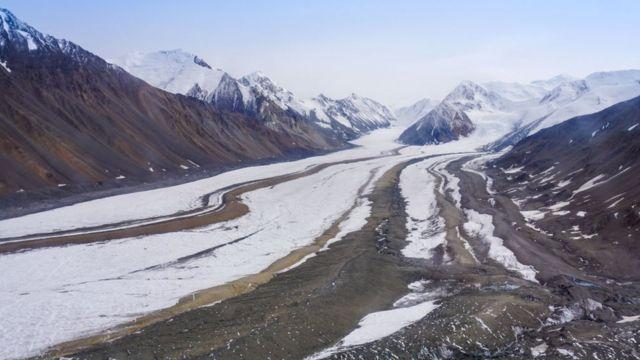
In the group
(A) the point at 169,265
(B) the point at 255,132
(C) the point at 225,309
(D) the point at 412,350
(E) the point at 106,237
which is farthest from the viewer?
(B) the point at 255,132

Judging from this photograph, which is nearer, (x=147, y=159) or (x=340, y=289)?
(x=340, y=289)

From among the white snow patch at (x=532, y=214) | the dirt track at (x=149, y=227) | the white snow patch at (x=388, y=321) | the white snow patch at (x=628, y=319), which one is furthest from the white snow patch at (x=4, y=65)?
the white snow patch at (x=628, y=319)

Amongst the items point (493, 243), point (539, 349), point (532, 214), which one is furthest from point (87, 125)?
point (539, 349)

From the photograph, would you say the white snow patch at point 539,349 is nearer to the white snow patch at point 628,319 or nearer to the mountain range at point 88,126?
the white snow patch at point 628,319

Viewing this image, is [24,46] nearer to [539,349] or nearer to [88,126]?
[88,126]

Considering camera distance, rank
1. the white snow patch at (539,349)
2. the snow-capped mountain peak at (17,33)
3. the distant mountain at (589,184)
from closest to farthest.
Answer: the white snow patch at (539,349) → the distant mountain at (589,184) → the snow-capped mountain peak at (17,33)

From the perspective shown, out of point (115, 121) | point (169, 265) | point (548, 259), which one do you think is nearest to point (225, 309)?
point (169, 265)

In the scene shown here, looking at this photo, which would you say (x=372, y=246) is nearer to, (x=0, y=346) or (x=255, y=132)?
(x=0, y=346)
